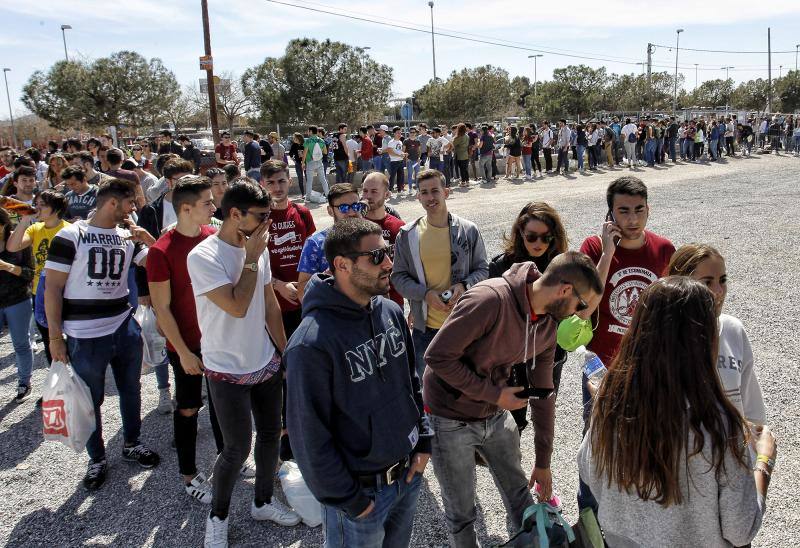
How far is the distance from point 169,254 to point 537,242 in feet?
7.43

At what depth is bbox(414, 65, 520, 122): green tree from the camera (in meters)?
47.5

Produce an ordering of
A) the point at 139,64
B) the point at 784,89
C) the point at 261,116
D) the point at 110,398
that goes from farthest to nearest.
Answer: the point at 784,89, the point at 261,116, the point at 139,64, the point at 110,398

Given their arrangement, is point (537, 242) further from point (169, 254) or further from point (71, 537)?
point (71, 537)

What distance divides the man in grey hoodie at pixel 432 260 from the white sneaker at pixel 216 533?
1.64m

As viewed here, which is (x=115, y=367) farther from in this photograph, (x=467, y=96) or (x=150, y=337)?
(x=467, y=96)

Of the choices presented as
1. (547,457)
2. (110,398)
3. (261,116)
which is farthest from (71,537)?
(261,116)

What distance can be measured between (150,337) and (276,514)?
1.92 meters

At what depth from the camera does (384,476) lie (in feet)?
7.43

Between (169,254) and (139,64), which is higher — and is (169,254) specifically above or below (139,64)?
below

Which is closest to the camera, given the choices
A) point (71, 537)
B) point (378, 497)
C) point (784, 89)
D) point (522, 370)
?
point (378, 497)

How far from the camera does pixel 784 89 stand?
63.8 meters

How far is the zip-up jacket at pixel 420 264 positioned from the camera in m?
3.93

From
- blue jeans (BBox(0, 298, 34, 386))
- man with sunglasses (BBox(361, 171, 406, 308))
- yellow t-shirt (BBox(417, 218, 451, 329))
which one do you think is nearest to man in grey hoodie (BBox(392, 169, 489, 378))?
yellow t-shirt (BBox(417, 218, 451, 329))

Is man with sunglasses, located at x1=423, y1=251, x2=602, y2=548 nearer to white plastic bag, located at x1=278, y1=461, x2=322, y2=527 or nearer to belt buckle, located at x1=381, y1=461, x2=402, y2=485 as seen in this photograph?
belt buckle, located at x1=381, y1=461, x2=402, y2=485
